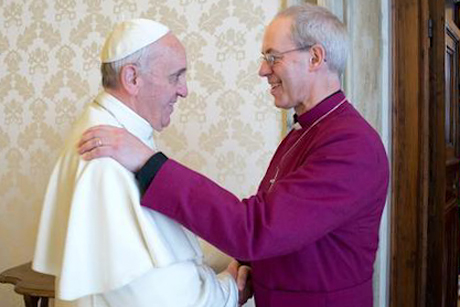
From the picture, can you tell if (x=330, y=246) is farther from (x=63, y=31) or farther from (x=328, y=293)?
(x=63, y=31)

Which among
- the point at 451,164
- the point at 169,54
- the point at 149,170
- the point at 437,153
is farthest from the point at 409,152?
the point at 149,170

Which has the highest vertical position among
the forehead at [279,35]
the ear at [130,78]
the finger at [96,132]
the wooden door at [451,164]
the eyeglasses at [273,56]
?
the forehead at [279,35]

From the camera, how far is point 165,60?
1.22 meters

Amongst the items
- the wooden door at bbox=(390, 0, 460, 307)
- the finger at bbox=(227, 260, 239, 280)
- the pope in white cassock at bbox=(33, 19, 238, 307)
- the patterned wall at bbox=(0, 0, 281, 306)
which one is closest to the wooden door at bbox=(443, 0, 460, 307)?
the wooden door at bbox=(390, 0, 460, 307)

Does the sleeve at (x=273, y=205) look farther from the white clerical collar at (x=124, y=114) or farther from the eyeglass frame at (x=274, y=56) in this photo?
the eyeglass frame at (x=274, y=56)

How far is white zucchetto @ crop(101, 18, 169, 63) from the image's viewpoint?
118cm

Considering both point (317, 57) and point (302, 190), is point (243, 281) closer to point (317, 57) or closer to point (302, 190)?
point (302, 190)

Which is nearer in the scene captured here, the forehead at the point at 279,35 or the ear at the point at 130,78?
the ear at the point at 130,78

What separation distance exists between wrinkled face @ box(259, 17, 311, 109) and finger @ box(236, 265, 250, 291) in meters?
0.51

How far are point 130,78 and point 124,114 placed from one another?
0.09m

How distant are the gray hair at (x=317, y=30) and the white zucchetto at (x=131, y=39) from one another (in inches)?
13.7

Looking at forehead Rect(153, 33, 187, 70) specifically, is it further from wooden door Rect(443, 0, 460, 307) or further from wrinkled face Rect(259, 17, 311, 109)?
wooden door Rect(443, 0, 460, 307)

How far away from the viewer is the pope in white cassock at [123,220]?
3.51 feet

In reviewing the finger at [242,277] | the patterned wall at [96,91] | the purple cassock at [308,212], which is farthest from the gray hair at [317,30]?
the patterned wall at [96,91]
